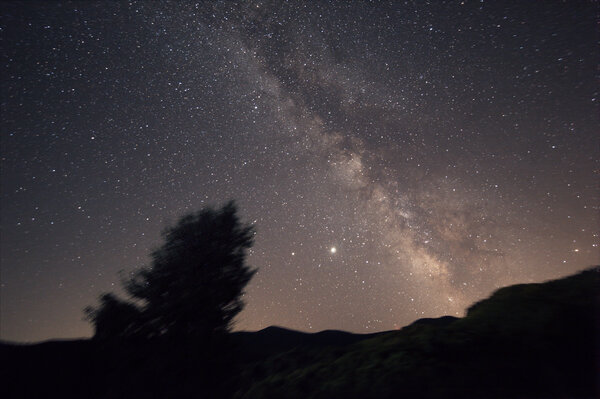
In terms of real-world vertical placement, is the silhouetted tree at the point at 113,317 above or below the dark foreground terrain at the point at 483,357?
above

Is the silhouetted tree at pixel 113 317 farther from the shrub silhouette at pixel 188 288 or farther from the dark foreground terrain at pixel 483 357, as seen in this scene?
the dark foreground terrain at pixel 483 357

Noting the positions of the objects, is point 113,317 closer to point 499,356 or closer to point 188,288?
point 188,288

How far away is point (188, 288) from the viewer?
30.5ft

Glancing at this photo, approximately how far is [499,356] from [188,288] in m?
8.49

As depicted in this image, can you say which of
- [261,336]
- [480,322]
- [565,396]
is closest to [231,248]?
[480,322]

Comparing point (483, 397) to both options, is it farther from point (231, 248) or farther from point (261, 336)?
point (261, 336)

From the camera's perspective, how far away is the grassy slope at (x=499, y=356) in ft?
13.1

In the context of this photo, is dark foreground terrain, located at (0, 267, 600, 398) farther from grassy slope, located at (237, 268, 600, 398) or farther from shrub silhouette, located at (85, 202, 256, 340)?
shrub silhouette, located at (85, 202, 256, 340)

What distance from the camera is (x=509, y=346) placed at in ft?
14.3

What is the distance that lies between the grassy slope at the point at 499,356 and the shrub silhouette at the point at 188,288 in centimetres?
479

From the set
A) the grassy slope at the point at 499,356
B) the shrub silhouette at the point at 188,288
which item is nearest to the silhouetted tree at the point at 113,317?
the shrub silhouette at the point at 188,288

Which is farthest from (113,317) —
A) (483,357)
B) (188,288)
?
(483,357)

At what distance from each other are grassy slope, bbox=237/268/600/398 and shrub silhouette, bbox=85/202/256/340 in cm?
479

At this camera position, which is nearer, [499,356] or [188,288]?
[499,356]
